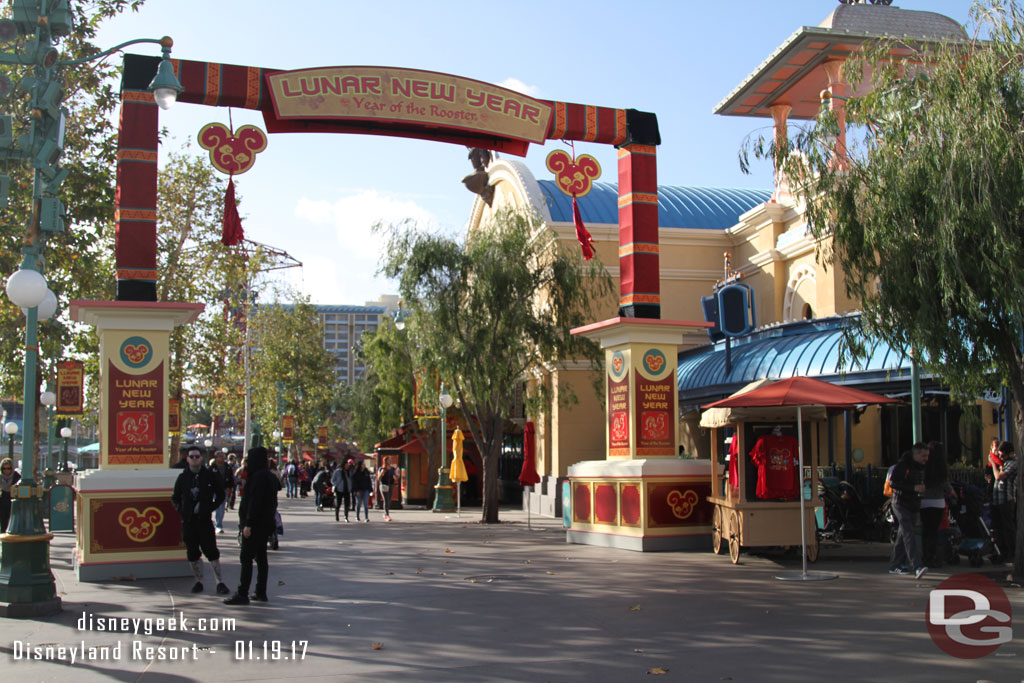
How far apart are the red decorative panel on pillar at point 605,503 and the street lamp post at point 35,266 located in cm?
938

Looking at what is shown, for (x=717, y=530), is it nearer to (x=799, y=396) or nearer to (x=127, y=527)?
(x=799, y=396)

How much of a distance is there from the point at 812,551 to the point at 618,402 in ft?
15.0

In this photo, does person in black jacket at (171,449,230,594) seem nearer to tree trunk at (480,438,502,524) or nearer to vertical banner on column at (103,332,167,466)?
vertical banner on column at (103,332,167,466)

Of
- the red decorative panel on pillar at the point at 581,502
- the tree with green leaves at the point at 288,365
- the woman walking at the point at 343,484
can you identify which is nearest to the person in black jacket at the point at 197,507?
the red decorative panel on pillar at the point at 581,502

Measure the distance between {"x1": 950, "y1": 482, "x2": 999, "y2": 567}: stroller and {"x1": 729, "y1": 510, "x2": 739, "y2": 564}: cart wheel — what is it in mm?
3034

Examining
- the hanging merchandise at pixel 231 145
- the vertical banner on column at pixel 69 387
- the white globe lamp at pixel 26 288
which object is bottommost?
the vertical banner on column at pixel 69 387

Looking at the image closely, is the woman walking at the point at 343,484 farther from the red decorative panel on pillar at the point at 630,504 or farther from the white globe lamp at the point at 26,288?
the white globe lamp at the point at 26,288

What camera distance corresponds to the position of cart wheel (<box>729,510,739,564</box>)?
1351 centimetres

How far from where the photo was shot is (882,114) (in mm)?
12016

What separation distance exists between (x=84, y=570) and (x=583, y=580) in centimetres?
661

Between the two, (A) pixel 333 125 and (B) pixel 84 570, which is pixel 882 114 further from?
(B) pixel 84 570

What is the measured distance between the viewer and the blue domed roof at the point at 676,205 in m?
29.4

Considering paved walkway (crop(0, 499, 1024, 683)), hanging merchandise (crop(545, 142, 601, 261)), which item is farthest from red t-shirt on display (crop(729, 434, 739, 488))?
hanging merchandise (crop(545, 142, 601, 261))

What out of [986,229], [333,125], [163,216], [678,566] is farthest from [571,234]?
[986,229]
